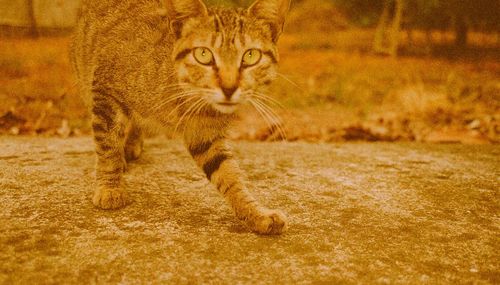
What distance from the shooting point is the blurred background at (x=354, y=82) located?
3.85 m

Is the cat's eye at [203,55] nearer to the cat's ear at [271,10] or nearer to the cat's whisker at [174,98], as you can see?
the cat's whisker at [174,98]

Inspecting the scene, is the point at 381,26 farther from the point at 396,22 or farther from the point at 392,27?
the point at 396,22

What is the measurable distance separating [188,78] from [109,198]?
0.61 m

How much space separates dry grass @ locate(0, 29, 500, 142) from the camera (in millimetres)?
3822

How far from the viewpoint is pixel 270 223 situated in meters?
1.79

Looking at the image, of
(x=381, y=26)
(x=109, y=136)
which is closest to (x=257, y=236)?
(x=109, y=136)

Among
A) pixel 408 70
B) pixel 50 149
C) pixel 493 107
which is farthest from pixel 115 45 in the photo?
pixel 408 70

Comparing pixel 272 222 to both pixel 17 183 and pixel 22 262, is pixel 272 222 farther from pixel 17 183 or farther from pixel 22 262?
pixel 17 183

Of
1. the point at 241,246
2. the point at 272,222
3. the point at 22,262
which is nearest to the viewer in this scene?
the point at 22,262

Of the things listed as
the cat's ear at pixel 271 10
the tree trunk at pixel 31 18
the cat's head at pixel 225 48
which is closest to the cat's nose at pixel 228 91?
the cat's head at pixel 225 48

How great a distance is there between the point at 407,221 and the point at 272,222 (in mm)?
600

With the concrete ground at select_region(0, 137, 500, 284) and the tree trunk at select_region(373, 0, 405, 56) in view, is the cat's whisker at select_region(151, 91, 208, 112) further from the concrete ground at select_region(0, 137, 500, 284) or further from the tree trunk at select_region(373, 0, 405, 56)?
the tree trunk at select_region(373, 0, 405, 56)

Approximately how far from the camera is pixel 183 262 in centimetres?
154

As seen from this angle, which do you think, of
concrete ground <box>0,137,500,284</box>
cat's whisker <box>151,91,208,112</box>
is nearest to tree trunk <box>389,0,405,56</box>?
concrete ground <box>0,137,500,284</box>
